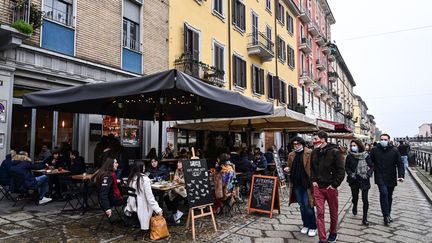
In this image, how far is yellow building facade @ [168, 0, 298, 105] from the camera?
1468 cm

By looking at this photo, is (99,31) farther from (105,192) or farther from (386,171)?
(386,171)

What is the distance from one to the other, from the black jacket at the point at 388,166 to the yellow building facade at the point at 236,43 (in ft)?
30.8

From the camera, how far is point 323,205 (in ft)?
16.8

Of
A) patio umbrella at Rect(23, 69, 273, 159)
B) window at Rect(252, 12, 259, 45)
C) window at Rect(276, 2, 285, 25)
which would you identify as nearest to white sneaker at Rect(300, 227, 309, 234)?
patio umbrella at Rect(23, 69, 273, 159)

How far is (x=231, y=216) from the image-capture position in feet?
23.2

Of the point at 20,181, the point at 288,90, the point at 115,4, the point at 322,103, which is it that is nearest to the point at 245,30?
the point at 288,90

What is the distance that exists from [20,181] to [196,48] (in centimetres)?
1016

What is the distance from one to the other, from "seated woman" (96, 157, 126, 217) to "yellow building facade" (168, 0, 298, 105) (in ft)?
29.0

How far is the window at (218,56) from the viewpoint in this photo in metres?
17.0

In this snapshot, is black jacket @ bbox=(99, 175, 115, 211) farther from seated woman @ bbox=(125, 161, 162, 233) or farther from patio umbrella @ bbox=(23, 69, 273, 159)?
patio umbrella @ bbox=(23, 69, 273, 159)

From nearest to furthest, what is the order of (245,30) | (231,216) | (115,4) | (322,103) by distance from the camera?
(231,216)
(115,4)
(245,30)
(322,103)

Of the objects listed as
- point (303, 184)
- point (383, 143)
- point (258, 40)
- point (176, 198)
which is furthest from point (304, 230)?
point (258, 40)

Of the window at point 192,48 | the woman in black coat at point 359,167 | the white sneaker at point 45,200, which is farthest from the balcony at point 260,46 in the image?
the white sneaker at point 45,200

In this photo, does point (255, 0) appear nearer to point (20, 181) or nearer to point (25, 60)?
point (25, 60)
